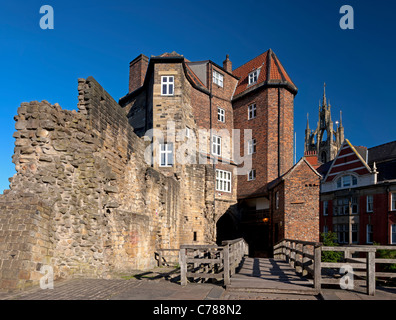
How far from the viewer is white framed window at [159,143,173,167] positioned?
21.7 meters

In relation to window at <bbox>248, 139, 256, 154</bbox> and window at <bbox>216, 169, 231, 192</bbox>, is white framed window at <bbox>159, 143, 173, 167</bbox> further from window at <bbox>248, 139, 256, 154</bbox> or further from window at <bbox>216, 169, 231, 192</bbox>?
window at <bbox>248, 139, 256, 154</bbox>

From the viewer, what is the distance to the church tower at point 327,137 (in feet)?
236

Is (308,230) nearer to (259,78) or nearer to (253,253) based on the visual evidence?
(253,253)

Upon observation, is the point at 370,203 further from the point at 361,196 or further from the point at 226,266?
the point at 226,266

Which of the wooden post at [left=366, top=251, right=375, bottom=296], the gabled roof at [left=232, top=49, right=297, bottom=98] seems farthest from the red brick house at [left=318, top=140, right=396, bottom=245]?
the wooden post at [left=366, top=251, right=375, bottom=296]

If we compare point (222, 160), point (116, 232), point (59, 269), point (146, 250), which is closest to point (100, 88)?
point (116, 232)

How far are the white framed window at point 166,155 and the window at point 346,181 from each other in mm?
22600

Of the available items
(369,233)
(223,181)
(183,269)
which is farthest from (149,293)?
(369,233)

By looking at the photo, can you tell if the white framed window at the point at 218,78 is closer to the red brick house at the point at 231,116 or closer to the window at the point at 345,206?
the red brick house at the point at 231,116

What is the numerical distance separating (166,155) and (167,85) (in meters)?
5.57

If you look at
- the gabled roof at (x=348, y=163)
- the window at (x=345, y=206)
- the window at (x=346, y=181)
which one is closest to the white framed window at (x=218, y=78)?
the gabled roof at (x=348, y=163)

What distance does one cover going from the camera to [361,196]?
105 feet

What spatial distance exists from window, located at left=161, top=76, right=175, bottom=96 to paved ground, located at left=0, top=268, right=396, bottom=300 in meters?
17.2
